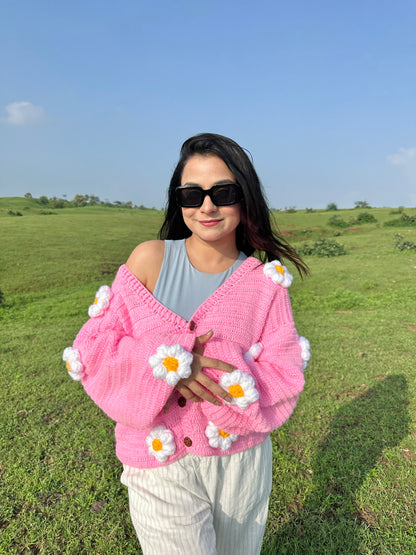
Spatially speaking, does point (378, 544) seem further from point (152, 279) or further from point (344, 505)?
point (152, 279)

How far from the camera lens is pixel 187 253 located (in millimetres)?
1979

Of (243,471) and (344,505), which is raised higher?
(243,471)

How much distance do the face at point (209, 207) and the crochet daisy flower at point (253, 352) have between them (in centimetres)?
49

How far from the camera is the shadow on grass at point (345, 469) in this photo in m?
2.79

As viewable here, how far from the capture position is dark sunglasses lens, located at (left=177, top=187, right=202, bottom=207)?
1802mm

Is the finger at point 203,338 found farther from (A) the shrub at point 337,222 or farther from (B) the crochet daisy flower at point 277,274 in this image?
(A) the shrub at point 337,222

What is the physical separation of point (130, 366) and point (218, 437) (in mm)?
430

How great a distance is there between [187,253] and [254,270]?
0.32 meters

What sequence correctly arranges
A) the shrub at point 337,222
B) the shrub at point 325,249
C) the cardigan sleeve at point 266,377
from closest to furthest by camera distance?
the cardigan sleeve at point 266,377 < the shrub at point 325,249 < the shrub at point 337,222

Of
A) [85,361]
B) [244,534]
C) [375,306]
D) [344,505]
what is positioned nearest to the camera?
[85,361]

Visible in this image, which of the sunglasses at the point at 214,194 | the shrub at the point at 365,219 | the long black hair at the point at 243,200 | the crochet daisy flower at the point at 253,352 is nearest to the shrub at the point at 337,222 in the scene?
the shrub at the point at 365,219

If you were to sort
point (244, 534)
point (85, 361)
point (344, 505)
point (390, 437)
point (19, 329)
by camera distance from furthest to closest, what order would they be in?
1. point (19, 329)
2. point (390, 437)
3. point (344, 505)
4. point (244, 534)
5. point (85, 361)

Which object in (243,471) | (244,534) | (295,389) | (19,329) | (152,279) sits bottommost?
(19,329)

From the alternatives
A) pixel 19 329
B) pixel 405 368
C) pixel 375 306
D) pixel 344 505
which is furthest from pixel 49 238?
pixel 344 505
